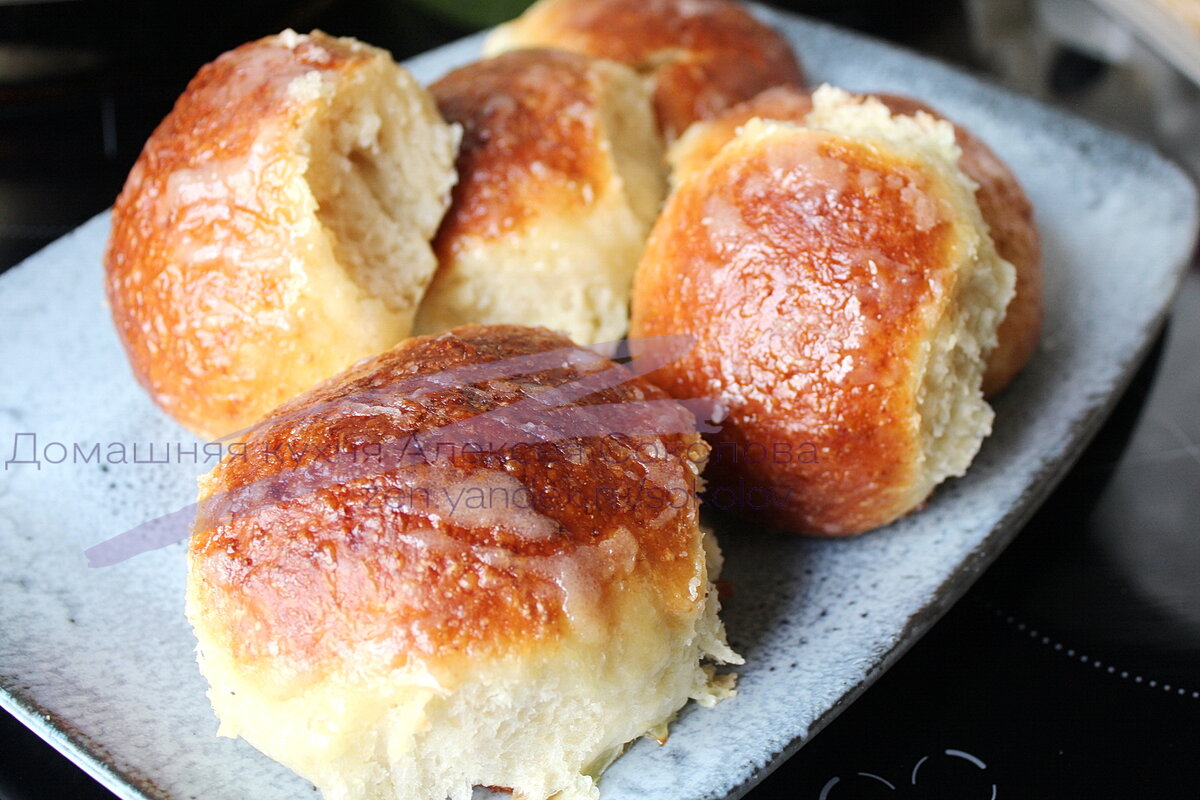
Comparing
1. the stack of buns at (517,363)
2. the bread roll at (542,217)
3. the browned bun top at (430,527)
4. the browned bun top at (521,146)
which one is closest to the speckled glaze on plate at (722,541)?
the stack of buns at (517,363)

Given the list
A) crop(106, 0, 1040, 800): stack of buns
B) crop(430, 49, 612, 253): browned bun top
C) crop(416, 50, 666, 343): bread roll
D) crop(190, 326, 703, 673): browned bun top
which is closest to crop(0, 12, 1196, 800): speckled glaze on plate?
crop(106, 0, 1040, 800): stack of buns

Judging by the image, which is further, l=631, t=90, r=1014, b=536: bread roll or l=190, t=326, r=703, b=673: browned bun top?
l=631, t=90, r=1014, b=536: bread roll

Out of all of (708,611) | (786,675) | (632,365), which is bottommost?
(786,675)

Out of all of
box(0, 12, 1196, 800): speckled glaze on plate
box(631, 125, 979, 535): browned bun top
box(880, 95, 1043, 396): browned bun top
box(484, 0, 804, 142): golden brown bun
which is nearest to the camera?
box(0, 12, 1196, 800): speckled glaze on plate

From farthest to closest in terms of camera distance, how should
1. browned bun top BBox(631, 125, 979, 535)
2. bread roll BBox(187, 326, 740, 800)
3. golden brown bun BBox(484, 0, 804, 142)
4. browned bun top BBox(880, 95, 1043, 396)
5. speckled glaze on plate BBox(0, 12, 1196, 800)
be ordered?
golden brown bun BBox(484, 0, 804, 142), browned bun top BBox(880, 95, 1043, 396), browned bun top BBox(631, 125, 979, 535), speckled glaze on plate BBox(0, 12, 1196, 800), bread roll BBox(187, 326, 740, 800)

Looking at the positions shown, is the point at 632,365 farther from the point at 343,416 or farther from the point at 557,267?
the point at 343,416

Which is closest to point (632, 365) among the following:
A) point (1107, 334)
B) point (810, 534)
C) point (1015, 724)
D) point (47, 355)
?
point (810, 534)

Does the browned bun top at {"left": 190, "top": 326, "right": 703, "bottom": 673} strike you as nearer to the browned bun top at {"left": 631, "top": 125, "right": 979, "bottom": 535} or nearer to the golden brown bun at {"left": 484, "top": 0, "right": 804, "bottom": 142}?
the browned bun top at {"left": 631, "top": 125, "right": 979, "bottom": 535}

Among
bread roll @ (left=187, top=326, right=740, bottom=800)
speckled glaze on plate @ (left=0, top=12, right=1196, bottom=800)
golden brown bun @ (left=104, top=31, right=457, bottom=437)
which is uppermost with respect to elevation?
golden brown bun @ (left=104, top=31, right=457, bottom=437)
